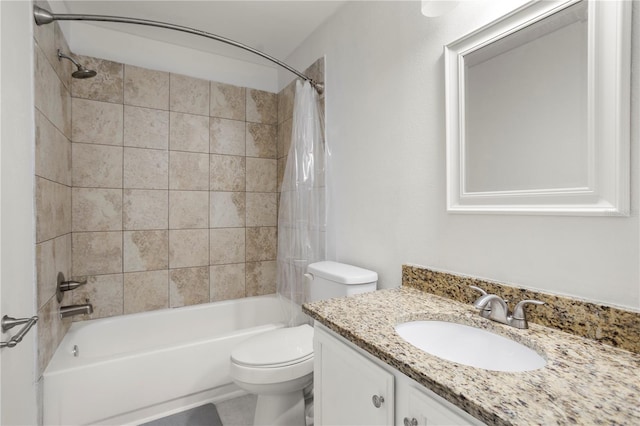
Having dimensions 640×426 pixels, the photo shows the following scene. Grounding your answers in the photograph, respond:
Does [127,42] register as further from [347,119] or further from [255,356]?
[255,356]

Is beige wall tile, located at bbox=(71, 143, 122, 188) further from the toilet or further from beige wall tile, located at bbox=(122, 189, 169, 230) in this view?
the toilet

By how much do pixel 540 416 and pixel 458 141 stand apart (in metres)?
0.95

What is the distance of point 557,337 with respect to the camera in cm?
87

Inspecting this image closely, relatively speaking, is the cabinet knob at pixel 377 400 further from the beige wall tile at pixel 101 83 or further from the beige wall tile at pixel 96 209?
the beige wall tile at pixel 101 83

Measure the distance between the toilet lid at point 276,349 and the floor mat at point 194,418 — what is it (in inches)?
21.7

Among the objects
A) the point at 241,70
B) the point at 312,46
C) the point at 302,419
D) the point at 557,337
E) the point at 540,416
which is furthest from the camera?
the point at 241,70

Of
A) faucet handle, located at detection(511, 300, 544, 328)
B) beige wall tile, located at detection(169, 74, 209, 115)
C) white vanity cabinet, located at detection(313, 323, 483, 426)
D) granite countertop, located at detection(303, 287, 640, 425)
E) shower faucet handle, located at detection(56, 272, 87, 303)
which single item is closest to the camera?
granite countertop, located at detection(303, 287, 640, 425)

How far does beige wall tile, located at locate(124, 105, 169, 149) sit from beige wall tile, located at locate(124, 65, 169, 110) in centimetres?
5

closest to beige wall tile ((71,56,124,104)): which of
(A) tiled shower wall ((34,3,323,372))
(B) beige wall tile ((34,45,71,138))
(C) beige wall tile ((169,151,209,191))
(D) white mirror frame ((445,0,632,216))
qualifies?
(A) tiled shower wall ((34,3,323,372))

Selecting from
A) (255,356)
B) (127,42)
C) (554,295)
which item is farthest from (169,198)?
(554,295)

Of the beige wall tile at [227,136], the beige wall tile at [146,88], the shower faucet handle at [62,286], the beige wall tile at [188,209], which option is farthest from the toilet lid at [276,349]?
the beige wall tile at [146,88]

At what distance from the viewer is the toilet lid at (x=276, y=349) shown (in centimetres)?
147

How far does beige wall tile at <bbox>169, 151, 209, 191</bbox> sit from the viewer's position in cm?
240

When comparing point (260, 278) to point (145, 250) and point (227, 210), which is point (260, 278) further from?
point (145, 250)
